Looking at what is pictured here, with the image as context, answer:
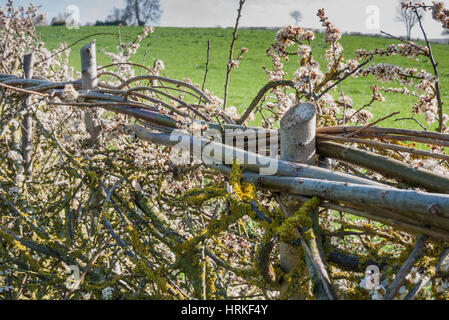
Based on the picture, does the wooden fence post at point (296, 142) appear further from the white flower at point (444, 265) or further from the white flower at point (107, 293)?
the white flower at point (107, 293)

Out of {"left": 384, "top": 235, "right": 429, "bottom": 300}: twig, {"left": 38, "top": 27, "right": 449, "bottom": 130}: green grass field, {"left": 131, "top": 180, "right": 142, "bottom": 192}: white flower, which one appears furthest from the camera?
{"left": 38, "top": 27, "right": 449, "bottom": 130}: green grass field

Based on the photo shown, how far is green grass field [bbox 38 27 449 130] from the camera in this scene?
13.9 meters

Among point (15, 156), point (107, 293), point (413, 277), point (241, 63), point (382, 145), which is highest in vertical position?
point (241, 63)

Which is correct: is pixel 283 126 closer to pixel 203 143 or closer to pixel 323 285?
pixel 203 143

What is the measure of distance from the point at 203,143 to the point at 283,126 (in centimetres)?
30

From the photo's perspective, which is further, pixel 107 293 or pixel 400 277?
pixel 107 293

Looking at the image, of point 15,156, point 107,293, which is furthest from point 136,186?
point 15,156

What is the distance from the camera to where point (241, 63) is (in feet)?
61.2

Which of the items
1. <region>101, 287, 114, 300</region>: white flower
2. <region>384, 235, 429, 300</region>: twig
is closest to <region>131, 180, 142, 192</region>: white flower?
<region>101, 287, 114, 300</region>: white flower

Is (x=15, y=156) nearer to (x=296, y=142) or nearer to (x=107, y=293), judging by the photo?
(x=107, y=293)

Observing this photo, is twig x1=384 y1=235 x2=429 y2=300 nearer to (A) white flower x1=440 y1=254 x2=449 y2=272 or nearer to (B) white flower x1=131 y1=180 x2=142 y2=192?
(A) white flower x1=440 y1=254 x2=449 y2=272

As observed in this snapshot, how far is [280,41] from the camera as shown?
1.74 meters
